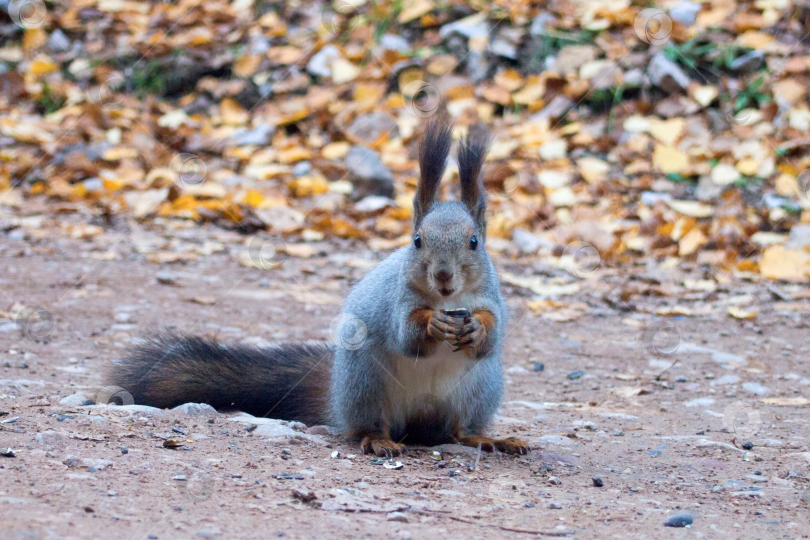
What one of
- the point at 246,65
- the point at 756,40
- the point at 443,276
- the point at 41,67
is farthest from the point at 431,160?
the point at 41,67

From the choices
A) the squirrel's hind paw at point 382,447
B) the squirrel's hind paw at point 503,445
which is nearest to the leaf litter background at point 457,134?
the squirrel's hind paw at point 503,445

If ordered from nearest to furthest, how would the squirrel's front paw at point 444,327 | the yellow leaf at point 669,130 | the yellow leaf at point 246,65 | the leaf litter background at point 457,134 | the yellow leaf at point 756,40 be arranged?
1. the squirrel's front paw at point 444,327
2. the leaf litter background at point 457,134
3. the yellow leaf at point 669,130
4. the yellow leaf at point 756,40
5. the yellow leaf at point 246,65

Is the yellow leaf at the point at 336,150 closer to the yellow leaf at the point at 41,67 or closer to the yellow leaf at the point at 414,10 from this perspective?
the yellow leaf at the point at 414,10

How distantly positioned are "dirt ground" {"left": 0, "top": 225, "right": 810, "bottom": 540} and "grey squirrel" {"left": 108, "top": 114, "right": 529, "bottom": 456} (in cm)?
11

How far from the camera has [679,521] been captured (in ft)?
5.54

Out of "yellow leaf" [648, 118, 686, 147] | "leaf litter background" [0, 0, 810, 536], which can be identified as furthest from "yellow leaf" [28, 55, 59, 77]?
"yellow leaf" [648, 118, 686, 147]

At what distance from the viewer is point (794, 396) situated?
2.83 m

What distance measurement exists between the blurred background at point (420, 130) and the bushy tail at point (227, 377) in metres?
1.84

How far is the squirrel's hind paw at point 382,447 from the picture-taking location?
7.17 feet

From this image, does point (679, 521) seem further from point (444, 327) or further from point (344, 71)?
point (344, 71)

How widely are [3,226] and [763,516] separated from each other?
4.27 metres

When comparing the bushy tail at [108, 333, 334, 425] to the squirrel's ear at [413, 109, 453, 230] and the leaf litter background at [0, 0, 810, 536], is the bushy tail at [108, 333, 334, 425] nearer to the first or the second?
the squirrel's ear at [413, 109, 453, 230]

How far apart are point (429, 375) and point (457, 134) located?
3.18 metres

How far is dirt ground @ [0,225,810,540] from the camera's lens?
5.23 ft
